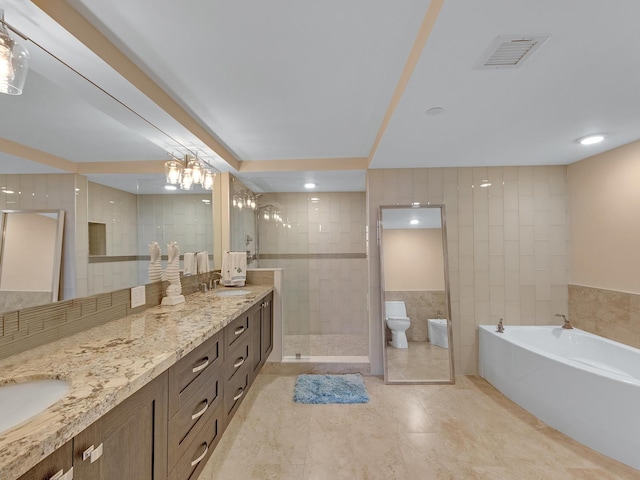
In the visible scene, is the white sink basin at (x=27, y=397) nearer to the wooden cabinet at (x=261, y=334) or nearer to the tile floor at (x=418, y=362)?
the wooden cabinet at (x=261, y=334)

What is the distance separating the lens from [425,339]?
3.11 meters

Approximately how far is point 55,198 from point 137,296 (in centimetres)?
78

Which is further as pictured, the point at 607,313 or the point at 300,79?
the point at 607,313

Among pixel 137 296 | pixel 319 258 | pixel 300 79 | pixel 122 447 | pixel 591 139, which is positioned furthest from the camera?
pixel 319 258

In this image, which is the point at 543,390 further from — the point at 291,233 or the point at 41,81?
the point at 41,81

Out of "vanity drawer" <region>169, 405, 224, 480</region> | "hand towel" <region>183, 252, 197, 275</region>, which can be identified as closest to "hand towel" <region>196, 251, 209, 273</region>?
"hand towel" <region>183, 252, 197, 275</region>

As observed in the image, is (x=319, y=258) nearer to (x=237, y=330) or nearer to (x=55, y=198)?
(x=237, y=330)

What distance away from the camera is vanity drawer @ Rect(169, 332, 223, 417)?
1.22 metres

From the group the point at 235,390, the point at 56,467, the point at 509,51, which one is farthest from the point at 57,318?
the point at 509,51

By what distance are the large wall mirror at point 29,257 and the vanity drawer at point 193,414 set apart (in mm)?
781

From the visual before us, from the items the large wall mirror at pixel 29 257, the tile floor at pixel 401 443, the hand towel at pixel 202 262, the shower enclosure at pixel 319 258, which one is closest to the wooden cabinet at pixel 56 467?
the large wall mirror at pixel 29 257

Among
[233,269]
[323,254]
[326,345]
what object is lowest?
[326,345]

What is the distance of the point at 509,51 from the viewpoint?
1.29 m

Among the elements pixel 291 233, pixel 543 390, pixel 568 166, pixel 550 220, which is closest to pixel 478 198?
pixel 550 220
